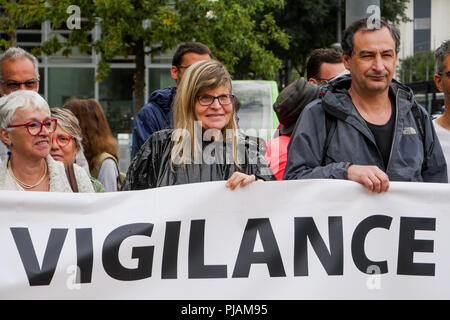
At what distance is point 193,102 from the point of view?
3.87 meters

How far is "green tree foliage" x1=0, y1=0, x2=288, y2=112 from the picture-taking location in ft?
46.4

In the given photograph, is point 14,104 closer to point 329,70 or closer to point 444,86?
point 444,86

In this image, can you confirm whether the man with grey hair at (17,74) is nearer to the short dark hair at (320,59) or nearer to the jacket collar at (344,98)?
the jacket collar at (344,98)

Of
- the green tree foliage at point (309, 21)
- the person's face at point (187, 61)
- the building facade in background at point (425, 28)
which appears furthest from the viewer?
the building facade in background at point (425, 28)

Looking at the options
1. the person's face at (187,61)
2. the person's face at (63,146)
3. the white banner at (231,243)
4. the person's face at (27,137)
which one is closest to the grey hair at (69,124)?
the person's face at (63,146)

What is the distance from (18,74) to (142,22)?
1032 centimetres

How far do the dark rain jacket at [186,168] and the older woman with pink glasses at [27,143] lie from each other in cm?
40

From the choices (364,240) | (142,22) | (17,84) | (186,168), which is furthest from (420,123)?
(142,22)

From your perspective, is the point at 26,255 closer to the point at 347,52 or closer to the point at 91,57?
the point at 347,52

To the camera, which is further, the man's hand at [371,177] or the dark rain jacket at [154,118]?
the dark rain jacket at [154,118]

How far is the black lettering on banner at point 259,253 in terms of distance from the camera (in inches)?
141

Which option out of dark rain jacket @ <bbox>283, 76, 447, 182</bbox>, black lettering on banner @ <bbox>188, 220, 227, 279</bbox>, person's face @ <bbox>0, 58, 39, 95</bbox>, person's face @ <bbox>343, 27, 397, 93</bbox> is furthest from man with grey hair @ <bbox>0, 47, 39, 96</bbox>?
person's face @ <bbox>343, 27, 397, 93</bbox>
